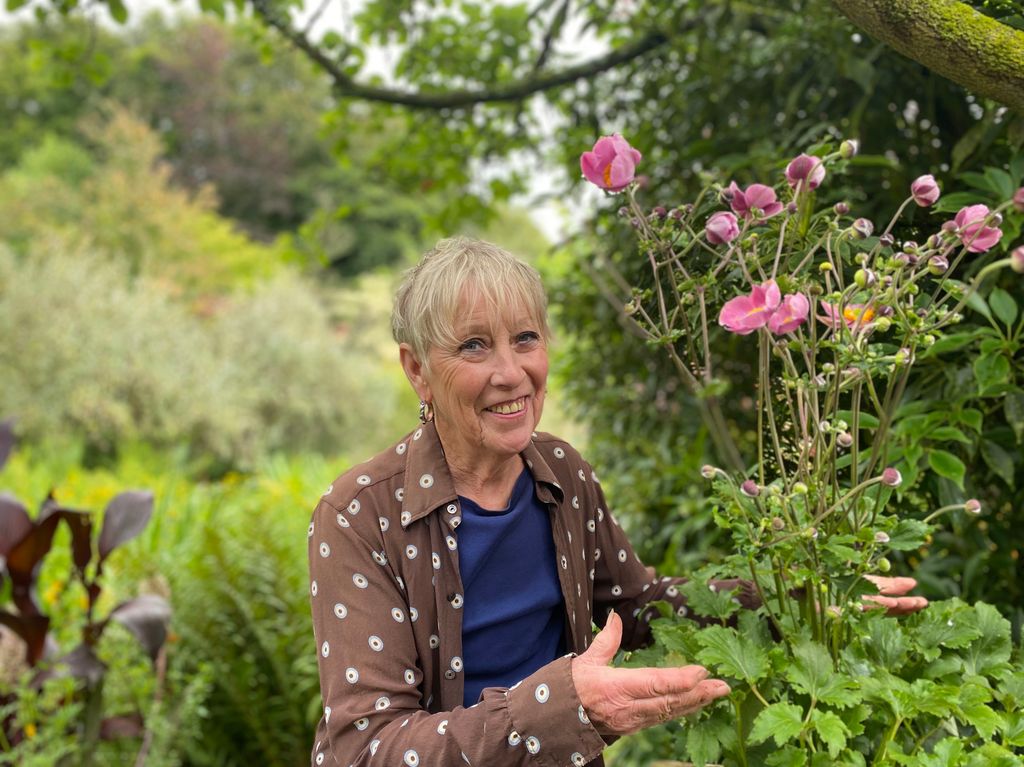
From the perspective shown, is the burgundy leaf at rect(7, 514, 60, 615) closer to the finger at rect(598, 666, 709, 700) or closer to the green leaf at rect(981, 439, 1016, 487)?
the finger at rect(598, 666, 709, 700)

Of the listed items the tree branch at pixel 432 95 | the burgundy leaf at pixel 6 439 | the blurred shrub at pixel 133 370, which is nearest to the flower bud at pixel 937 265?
the tree branch at pixel 432 95

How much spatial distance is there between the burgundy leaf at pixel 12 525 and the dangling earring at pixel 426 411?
1.78m

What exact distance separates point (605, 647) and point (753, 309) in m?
0.47

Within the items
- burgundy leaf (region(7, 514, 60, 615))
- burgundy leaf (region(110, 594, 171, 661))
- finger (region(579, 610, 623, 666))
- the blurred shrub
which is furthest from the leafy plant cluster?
the blurred shrub

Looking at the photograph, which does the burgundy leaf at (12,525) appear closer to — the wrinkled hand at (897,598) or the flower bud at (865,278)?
the wrinkled hand at (897,598)

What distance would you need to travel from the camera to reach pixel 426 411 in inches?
61.1

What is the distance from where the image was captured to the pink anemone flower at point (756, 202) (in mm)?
1245

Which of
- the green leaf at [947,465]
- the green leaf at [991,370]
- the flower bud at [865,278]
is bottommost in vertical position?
the green leaf at [947,465]

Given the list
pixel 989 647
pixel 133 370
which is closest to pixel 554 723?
pixel 989 647

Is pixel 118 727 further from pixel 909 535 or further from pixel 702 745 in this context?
pixel 909 535

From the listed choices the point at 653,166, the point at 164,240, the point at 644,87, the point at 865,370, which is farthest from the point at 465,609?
the point at 164,240

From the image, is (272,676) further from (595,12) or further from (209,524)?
(595,12)

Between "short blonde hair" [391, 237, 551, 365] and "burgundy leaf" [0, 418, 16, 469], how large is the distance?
7.33 ft

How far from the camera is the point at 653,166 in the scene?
104 inches
